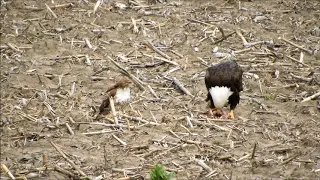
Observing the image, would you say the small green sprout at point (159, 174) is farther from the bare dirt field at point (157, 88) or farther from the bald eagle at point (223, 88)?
the bald eagle at point (223, 88)

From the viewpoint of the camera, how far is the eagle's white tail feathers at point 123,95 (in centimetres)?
800

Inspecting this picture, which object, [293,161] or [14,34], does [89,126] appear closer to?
[293,161]

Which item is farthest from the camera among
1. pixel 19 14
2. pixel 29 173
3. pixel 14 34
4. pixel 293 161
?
pixel 19 14

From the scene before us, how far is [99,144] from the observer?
23.3 feet

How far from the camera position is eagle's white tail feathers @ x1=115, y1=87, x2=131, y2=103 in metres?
8.00

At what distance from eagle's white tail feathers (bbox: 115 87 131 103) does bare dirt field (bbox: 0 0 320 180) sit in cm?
10

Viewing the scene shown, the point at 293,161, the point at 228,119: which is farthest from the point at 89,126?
the point at 293,161

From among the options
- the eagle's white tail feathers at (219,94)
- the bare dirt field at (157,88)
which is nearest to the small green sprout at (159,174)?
the bare dirt field at (157,88)

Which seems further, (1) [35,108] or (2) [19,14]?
(2) [19,14]

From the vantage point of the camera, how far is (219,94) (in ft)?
25.8

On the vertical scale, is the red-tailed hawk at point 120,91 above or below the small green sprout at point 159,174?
below

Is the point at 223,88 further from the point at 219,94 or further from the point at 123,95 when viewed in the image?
the point at 123,95

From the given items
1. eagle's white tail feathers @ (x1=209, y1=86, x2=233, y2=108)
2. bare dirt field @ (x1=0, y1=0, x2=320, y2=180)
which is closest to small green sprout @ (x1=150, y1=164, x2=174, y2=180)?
bare dirt field @ (x1=0, y1=0, x2=320, y2=180)

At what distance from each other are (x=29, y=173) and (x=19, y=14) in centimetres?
500
